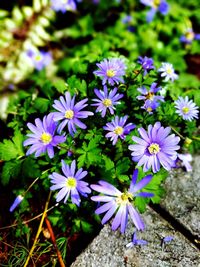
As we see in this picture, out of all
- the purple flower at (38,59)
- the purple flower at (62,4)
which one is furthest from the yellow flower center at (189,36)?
the purple flower at (38,59)

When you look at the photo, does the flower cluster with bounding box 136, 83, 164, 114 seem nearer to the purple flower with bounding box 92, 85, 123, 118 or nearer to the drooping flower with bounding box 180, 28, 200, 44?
the purple flower with bounding box 92, 85, 123, 118

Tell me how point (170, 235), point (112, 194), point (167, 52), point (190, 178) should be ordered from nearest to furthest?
point (112, 194), point (170, 235), point (190, 178), point (167, 52)

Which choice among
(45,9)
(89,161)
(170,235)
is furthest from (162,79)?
(45,9)

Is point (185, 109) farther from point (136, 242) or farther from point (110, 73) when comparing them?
point (136, 242)

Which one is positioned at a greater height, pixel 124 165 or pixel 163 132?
pixel 163 132

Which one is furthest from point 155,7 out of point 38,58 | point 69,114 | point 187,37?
point 69,114

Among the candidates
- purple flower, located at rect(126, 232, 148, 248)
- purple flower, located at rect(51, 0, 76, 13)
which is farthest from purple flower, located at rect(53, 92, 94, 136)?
purple flower, located at rect(51, 0, 76, 13)

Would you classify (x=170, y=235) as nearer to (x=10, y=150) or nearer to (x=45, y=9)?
(x=10, y=150)
